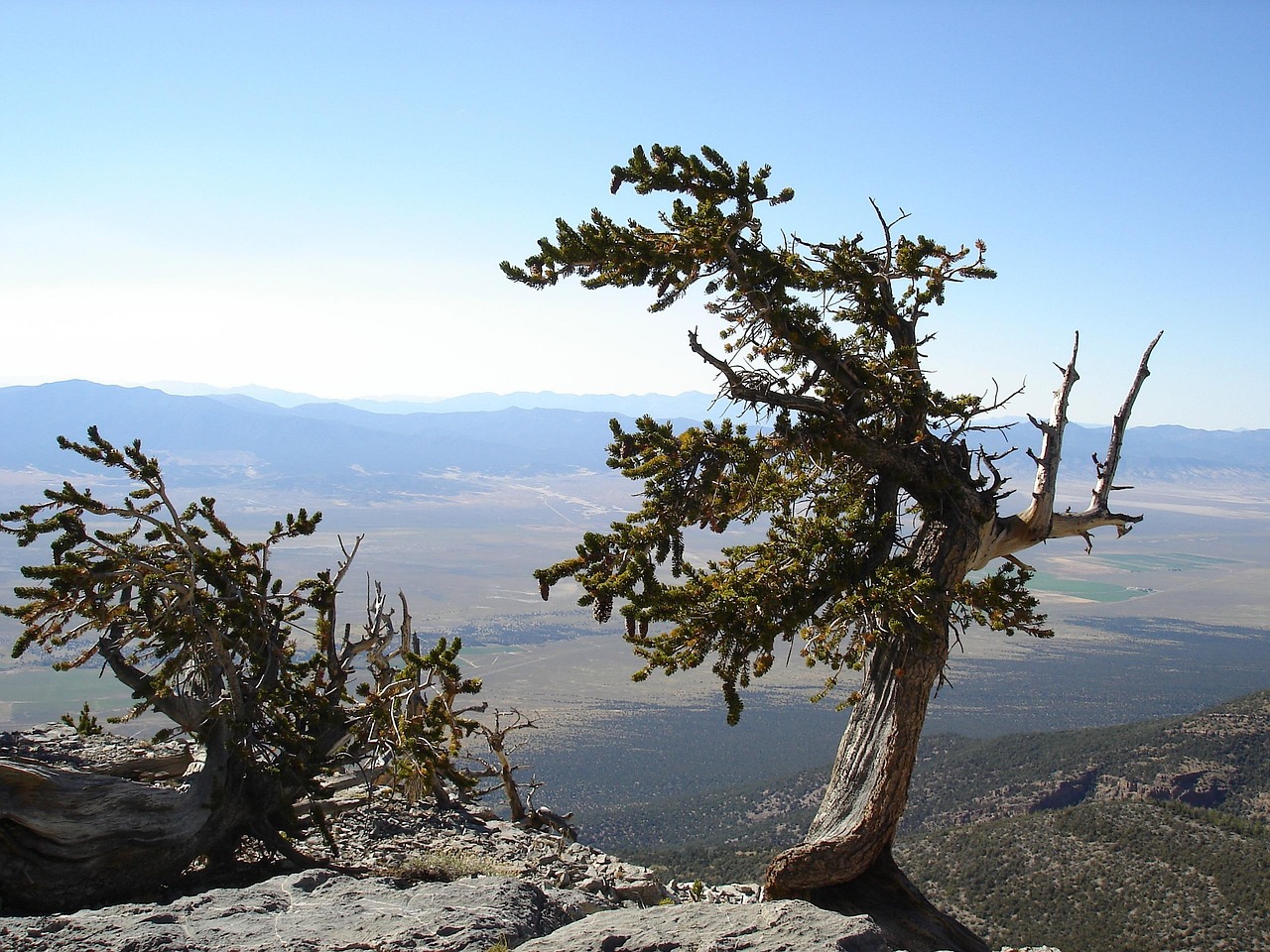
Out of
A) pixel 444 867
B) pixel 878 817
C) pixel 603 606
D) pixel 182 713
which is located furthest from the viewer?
pixel 182 713

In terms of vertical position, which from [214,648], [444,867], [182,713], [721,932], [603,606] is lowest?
[444,867]

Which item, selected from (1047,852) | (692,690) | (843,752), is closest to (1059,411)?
(843,752)

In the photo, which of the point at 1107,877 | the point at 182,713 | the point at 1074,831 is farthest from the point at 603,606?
the point at 1074,831

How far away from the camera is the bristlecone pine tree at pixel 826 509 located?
660 cm

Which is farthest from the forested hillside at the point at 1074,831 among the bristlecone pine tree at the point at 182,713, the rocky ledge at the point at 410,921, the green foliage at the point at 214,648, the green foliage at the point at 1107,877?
the rocky ledge at the point at 410,921

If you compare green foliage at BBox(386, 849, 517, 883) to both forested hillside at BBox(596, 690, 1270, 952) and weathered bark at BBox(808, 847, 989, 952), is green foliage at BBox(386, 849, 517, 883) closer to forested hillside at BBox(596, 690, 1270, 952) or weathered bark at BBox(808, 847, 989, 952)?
weathered bark at BBox(808, 847, 989, 952)

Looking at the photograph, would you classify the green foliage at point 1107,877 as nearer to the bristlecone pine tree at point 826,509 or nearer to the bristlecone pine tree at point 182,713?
the bristlecone pine tree at point 826,509

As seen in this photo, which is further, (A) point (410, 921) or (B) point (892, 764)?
(B) point (892, 764)

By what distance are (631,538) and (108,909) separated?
13.3ft

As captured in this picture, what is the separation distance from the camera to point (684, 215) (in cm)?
680

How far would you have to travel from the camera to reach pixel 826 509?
282 inches

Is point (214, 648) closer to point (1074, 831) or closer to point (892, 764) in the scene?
point (892, 764)

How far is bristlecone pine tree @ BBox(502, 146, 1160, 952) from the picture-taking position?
660cm

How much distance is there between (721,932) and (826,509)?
3.32m
